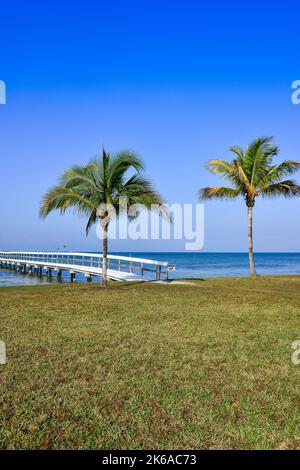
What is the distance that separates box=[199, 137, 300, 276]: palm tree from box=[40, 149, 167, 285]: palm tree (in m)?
8.26

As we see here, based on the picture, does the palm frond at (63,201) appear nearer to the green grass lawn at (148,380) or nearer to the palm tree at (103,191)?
the palm tree at (103,191)

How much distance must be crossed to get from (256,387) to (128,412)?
1670 mm

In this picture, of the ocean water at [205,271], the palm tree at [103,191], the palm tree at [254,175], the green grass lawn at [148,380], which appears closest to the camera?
the green grass lawn at [148,380]

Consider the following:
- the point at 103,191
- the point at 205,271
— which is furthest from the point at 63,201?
the point at 205,271

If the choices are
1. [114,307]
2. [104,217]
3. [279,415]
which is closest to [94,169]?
[104,217]

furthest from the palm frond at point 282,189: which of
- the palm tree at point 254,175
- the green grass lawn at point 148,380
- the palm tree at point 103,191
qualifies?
the green grass lawn at point 148,380

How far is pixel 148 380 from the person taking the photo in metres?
4.49

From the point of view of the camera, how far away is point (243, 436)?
10.5 ft

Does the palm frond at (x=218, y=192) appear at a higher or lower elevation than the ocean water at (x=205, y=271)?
higher

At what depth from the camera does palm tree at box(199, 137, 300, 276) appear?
20906 mm

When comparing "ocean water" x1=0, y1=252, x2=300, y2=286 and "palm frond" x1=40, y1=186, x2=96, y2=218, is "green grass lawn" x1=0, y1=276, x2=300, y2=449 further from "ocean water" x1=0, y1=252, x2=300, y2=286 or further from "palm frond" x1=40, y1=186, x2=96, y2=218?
"ocean water" x1=0, y1=252, x2=300, y2=286

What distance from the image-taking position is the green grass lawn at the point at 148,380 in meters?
3.23

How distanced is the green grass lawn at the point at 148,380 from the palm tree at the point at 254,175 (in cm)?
1337
